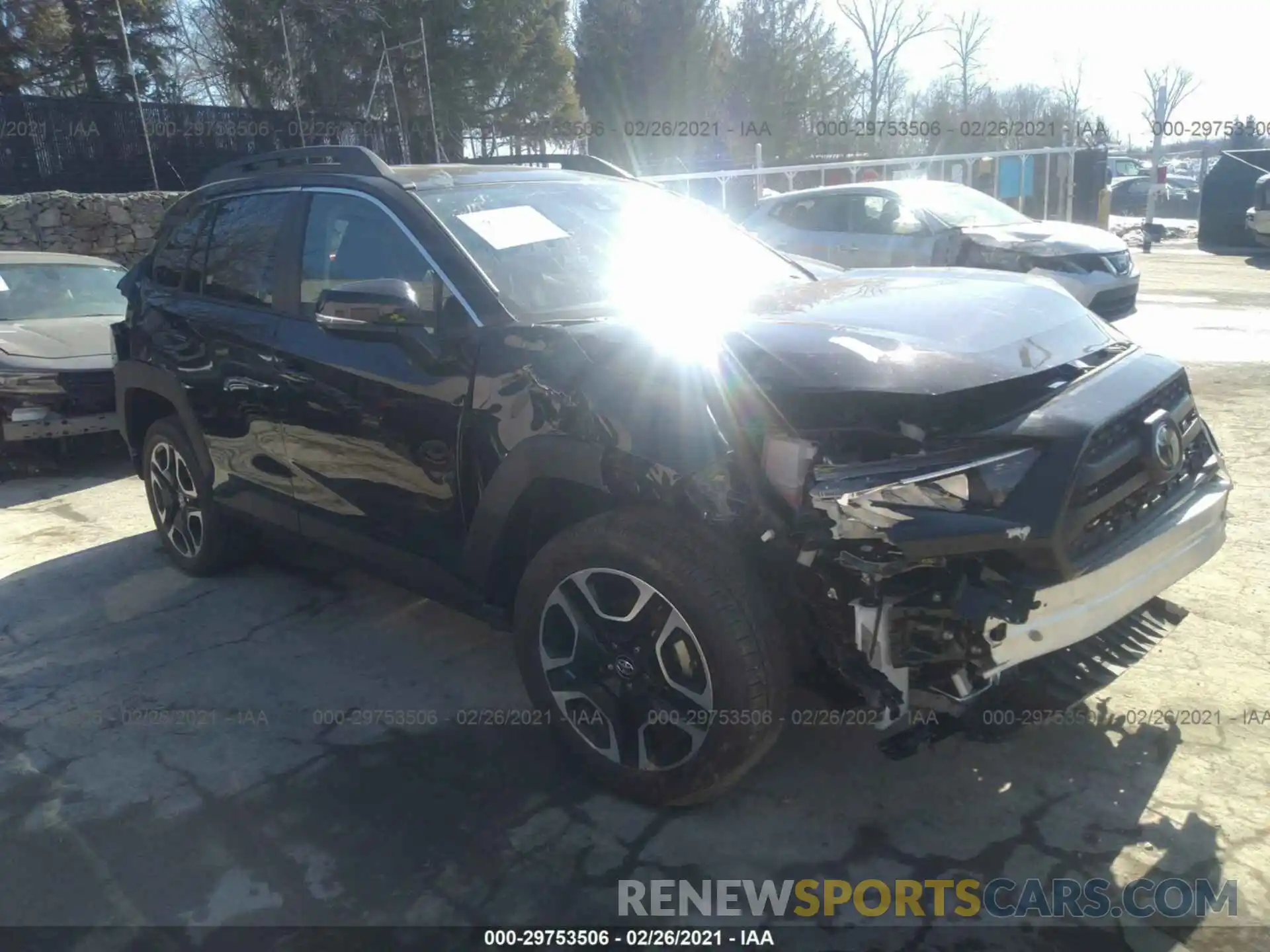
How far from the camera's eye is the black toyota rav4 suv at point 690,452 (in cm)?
254

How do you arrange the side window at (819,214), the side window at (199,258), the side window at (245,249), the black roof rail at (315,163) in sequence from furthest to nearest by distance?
the side window at (819,214) < the side window at (199,258) < the side window at (245,249) < the black roof rail at (315,163)

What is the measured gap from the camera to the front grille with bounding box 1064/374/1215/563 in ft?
8.55

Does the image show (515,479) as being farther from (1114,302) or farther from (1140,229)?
(1140,229)

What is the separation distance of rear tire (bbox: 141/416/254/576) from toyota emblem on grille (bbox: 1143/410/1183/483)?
3907 millimetres

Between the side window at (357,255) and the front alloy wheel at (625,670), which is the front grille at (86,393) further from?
the front alloy wheel at (625,670)

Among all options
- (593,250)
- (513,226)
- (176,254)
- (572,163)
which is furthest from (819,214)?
(513,226)

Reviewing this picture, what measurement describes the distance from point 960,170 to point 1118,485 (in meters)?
19.4

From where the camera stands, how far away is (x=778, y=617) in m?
2.71

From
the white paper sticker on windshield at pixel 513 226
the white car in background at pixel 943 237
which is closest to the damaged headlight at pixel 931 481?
the white paper sticker on windshield at pixel 513 226

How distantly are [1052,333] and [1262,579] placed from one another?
77.2 inches

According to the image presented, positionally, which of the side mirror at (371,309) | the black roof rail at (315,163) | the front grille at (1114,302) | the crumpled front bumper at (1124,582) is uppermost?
the black roof rail at (315,163)

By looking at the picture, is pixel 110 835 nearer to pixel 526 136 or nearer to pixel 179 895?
pixel 179 895

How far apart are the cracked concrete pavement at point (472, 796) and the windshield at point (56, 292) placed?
4.77 meters

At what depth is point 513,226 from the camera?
147 inches
